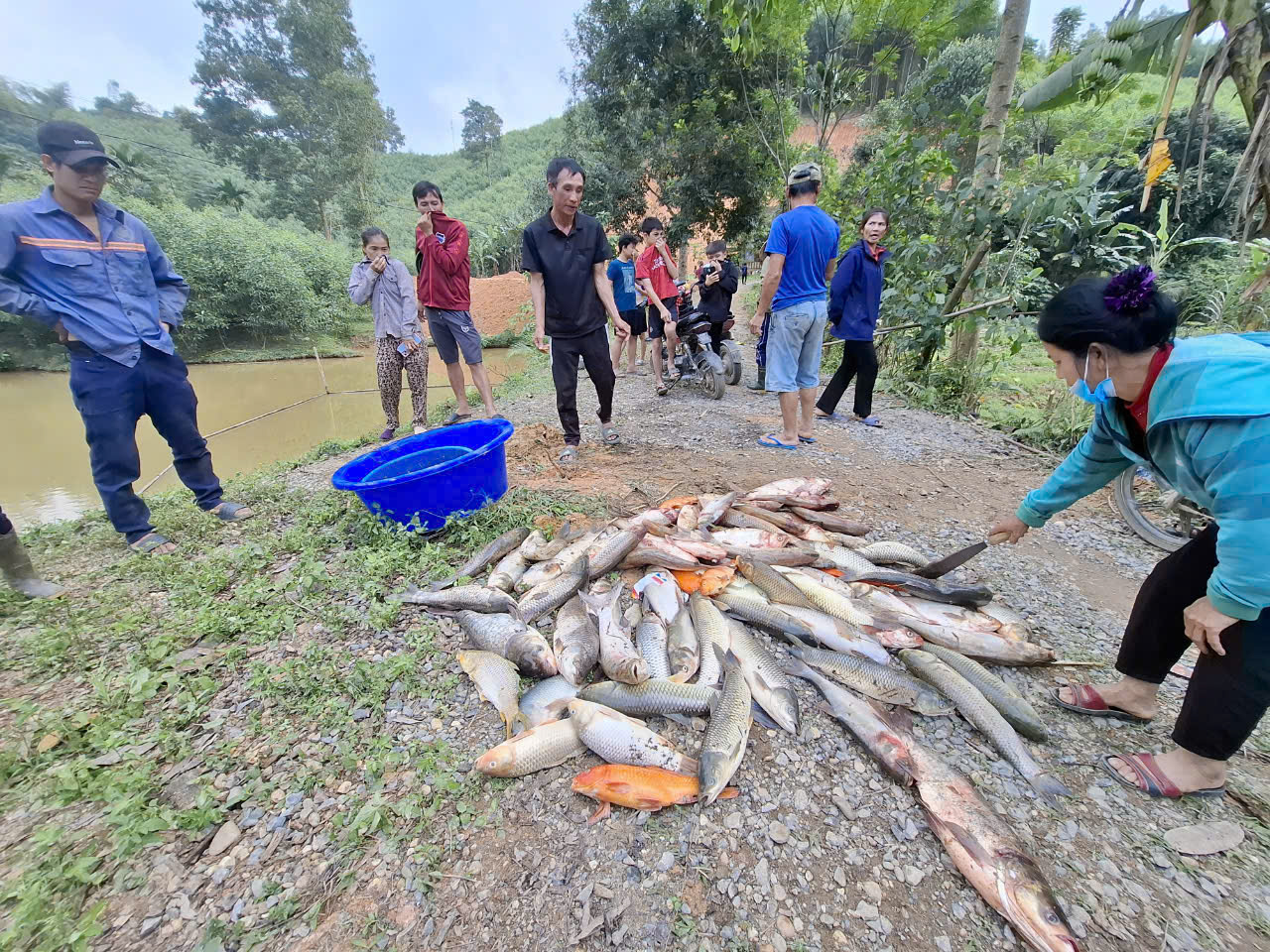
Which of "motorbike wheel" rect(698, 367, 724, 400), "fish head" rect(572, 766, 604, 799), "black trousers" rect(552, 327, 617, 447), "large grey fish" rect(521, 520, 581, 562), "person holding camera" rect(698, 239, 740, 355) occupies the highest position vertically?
"person holding camera" rect(698, 239, 740, 355)

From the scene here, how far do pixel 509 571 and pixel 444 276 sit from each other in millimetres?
3738

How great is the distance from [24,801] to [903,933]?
273 cm

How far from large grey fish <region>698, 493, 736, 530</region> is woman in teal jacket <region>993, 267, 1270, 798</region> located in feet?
5.56

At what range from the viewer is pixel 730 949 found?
138 cm

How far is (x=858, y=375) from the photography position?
5.61 metres

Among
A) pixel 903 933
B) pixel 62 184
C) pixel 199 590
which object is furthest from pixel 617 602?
pixel 62 184

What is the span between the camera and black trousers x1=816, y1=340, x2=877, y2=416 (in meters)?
5.39

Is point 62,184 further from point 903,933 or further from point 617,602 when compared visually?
point 903,933

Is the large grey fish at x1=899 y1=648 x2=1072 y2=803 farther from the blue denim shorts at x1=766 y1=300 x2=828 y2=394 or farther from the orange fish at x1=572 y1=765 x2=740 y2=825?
the blue denim shorts at x1=766 y1=300 x2=828 y2=394

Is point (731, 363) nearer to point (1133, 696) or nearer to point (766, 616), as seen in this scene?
point (766, 616)

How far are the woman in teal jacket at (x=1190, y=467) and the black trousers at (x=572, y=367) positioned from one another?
3.29m

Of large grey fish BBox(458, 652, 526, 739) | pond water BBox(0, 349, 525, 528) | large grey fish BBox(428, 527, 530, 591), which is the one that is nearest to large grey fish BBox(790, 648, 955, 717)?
large grey fish BBox(458, 652, 526, 739)

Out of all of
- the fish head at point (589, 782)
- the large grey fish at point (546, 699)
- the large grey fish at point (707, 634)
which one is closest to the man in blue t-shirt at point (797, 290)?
the large grey fish at point (707, 634)

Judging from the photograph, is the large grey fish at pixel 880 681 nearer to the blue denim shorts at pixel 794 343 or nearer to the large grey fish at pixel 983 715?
the large grey fish at pixel 983 715
